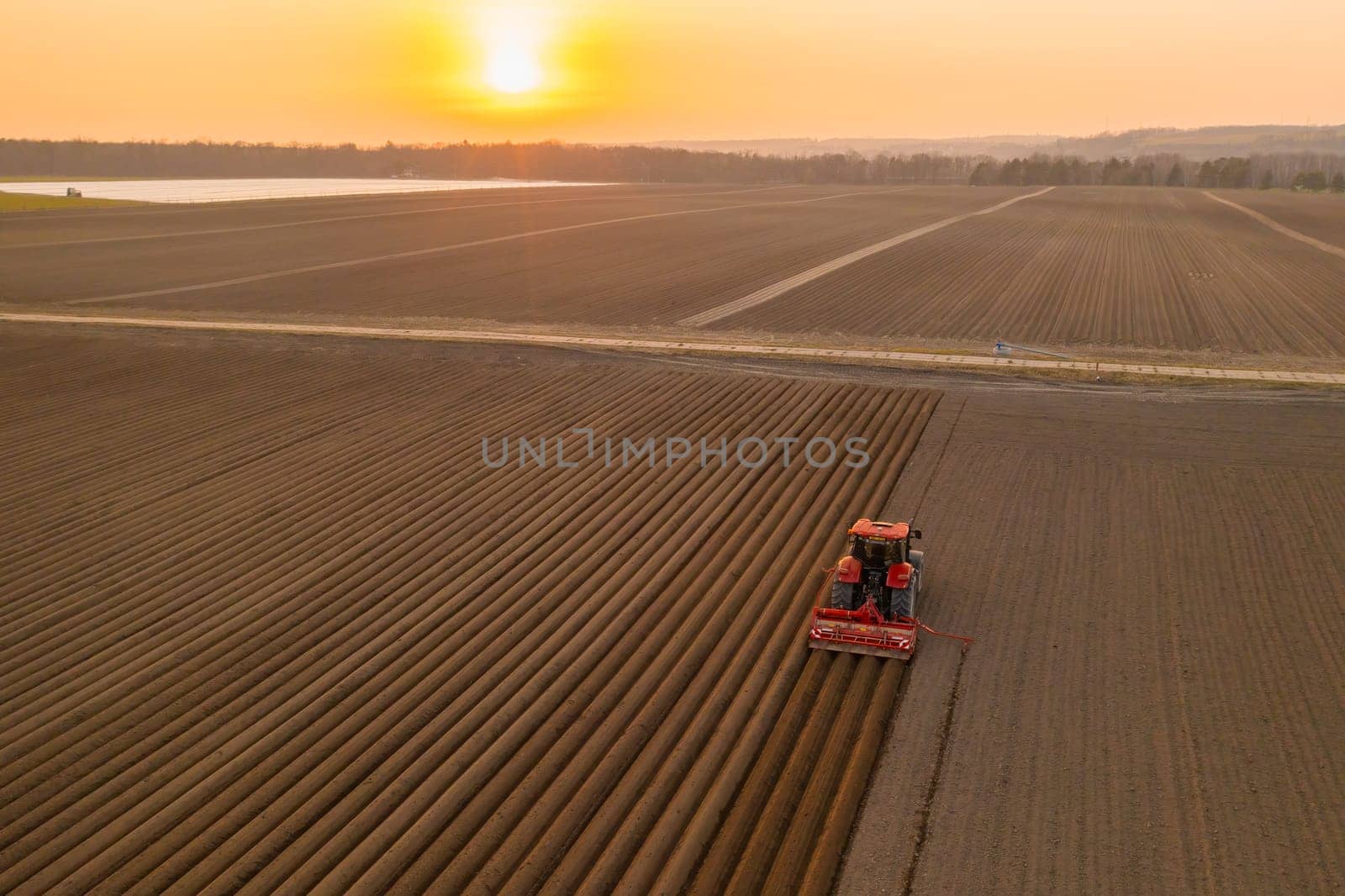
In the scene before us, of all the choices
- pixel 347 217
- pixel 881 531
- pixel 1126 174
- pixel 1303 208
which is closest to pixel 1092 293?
pixel 881 531

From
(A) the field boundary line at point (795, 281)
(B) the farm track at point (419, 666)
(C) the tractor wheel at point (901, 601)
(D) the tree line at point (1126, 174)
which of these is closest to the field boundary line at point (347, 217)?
(A) the field boundary line at point (795, 281)

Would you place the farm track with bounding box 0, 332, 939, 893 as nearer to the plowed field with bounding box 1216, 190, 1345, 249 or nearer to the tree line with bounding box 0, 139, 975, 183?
the plowed field with bounding box 1216, 190, 1345, 249

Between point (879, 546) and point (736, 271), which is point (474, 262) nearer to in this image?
point (736, 271)

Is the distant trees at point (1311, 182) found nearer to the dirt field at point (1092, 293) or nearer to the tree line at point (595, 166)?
the tree line at point (595, 166)

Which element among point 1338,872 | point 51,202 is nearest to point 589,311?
point 1338,872

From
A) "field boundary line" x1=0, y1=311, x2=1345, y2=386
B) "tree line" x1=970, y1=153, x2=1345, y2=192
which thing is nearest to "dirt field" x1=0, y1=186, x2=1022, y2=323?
"field boundary line" x1=0, y1=311, x2=1345, y2=386

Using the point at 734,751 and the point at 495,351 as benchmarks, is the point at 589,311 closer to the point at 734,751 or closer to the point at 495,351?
the point at 495,351
